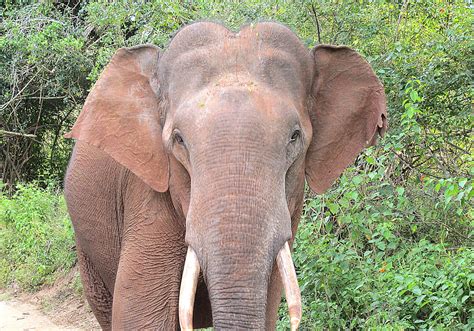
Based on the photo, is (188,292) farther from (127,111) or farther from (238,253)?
(127,111)

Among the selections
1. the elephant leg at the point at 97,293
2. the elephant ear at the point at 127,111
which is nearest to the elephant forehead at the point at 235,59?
the elephant ear at the point at 127,111

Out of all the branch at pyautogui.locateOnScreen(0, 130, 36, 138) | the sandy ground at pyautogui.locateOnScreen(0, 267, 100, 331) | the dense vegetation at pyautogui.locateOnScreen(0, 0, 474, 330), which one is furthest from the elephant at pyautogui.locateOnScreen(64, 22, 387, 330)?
the branch at pyautogui.locateOnScreen(0, 130, 36, 138)

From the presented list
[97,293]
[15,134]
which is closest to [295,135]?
[97,293]

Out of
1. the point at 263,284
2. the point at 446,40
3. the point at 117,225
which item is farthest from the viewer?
the point at 446,40

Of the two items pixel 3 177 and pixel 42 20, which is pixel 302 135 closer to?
pixel 42 20

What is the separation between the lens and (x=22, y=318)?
27.3 feet

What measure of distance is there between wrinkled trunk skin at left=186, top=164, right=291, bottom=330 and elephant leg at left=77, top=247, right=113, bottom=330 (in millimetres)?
2324

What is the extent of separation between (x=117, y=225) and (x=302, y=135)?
139 centimetres

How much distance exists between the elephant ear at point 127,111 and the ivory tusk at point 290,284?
1.01 meters

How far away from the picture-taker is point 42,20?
12.4 m

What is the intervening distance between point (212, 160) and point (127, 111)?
0.92m

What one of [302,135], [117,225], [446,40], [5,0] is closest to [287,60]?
[302,135]

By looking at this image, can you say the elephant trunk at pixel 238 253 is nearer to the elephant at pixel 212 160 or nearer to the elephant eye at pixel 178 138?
the elephant at pixel 212 160

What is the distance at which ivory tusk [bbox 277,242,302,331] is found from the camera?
3.19 metres
